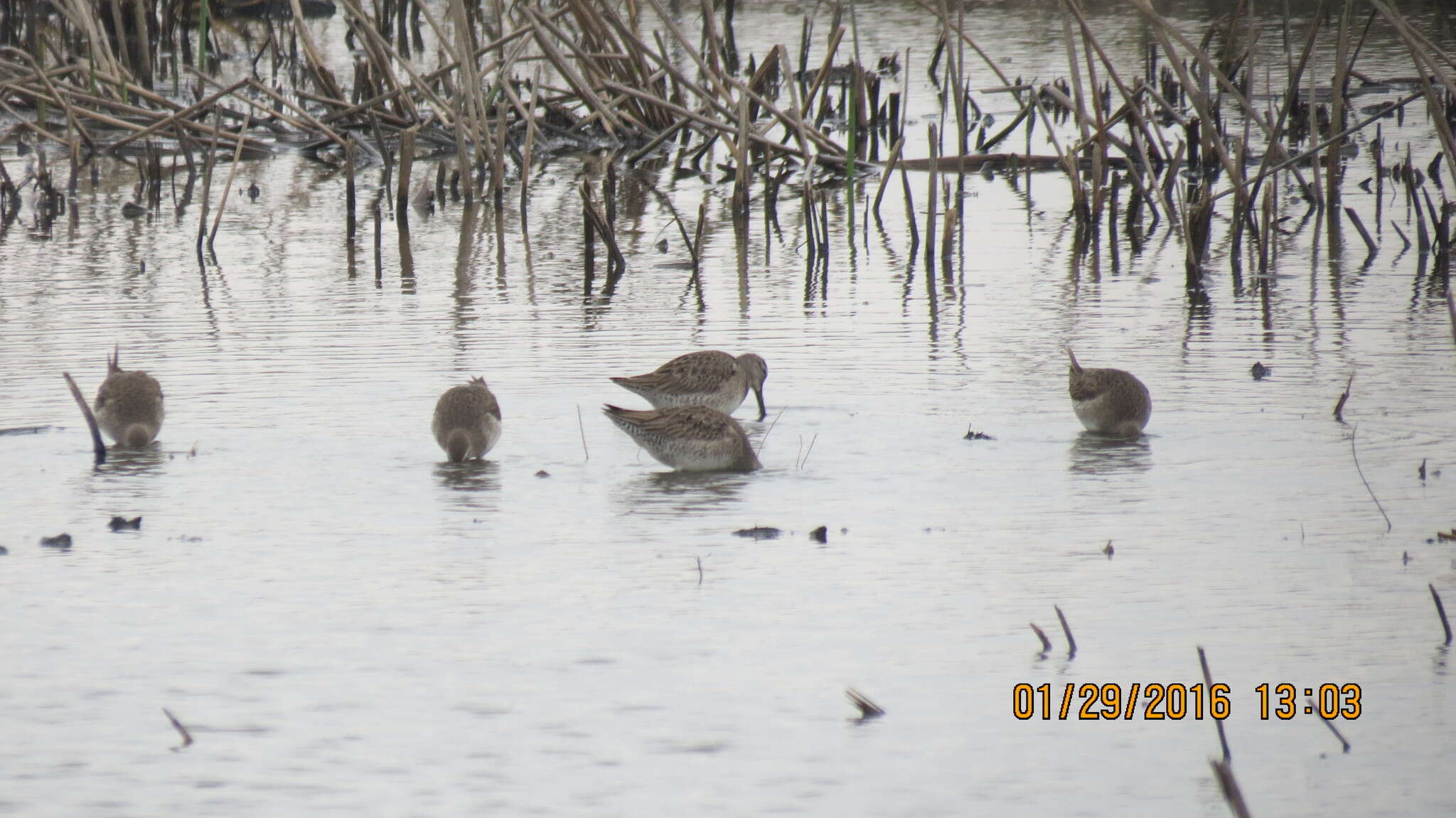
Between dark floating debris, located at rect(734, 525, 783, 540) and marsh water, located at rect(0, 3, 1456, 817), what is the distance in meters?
0.07

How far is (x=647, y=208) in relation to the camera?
50.9 ft

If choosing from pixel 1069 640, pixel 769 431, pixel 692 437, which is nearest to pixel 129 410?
pixel 692 437

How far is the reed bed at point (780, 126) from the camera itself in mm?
12258

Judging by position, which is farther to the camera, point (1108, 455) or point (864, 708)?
point (1108, 455)

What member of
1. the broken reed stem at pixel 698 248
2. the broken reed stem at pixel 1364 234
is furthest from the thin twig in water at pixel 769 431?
A: the broken reed stem at pixel 1364 234

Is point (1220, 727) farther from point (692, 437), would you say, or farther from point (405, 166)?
point (405, 166)

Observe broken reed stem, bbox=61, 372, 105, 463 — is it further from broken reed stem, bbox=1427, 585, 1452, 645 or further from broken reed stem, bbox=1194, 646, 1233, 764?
broken reed stem, bbox=1427, 585, 1452, 645

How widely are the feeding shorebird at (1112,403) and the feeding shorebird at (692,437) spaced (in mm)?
1454

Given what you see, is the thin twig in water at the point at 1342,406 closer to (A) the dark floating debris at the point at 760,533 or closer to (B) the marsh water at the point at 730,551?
(B) the marsh water at the point at 730,551

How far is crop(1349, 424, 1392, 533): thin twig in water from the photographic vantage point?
6435 millimetres

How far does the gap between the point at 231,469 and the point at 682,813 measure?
3.73m

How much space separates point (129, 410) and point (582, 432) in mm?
1904

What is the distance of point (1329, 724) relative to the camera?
460 cm

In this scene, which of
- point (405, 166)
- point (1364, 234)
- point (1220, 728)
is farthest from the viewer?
point (405, 166)
